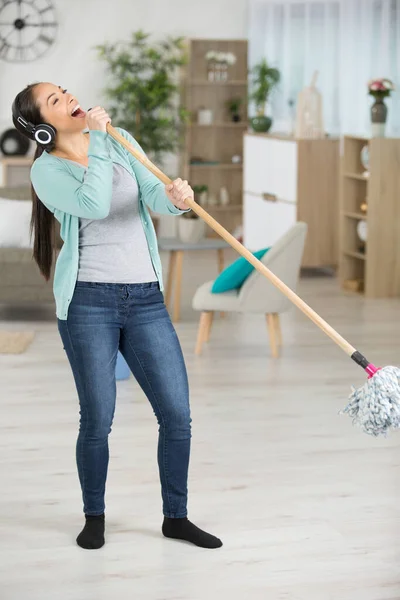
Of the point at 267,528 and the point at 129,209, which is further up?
the point at 129,209

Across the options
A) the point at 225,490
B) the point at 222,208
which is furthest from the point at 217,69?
the point at 225,490

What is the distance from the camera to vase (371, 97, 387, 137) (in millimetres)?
7648

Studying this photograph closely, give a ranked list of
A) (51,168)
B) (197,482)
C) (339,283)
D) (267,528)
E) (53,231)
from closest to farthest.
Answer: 1. (51,168)
2. (53,231)
3. (267,528)
4. (197,482)
5. (339,283)

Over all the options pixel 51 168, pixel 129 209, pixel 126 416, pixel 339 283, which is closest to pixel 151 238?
pixel 129 209

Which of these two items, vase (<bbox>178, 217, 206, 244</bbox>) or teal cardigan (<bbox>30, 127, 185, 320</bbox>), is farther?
vase (<bbox>178, 217, 206, 244</bbox>)

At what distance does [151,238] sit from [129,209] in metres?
0.11

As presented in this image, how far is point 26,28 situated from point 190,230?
416 cm

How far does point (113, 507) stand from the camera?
3.51 metres

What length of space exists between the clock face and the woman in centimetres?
749

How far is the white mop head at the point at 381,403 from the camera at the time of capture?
106 inches

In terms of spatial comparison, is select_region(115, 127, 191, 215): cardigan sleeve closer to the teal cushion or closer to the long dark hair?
the long dark hair

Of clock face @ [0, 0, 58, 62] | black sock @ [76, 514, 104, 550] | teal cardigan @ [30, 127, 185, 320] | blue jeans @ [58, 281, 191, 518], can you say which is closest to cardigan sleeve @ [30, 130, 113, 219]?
teal cardigan @ [30, 127, 185, 320]

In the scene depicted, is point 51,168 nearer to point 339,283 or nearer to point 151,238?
point 151,238

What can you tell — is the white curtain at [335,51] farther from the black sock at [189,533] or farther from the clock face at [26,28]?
the black sock at [189,533]
